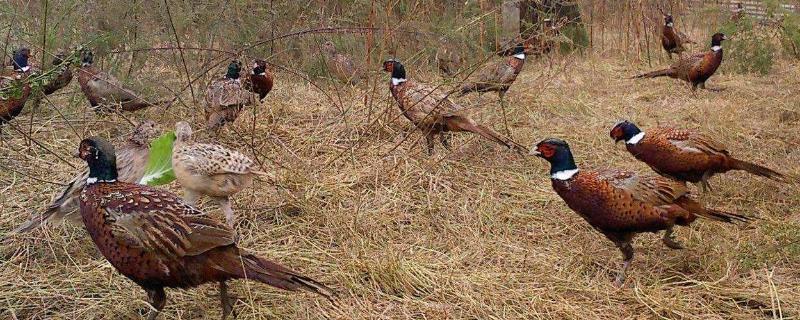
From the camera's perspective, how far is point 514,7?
10.3m

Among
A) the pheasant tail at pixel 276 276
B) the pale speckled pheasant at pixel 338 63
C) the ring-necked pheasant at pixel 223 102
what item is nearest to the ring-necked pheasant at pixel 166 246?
the pheasant tail at pixel 276 276

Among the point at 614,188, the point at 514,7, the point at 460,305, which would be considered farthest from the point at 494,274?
the point at 514,7

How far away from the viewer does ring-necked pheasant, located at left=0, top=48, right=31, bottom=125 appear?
14.4ft

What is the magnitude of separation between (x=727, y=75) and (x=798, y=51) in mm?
1496

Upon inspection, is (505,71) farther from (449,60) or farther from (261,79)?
(261,79)

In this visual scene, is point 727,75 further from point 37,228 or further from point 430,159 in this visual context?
point 37,228

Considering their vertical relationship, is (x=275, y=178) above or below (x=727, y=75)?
above

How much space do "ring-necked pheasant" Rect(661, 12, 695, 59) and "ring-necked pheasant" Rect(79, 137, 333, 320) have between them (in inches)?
341

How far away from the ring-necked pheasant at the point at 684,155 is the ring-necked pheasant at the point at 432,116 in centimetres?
103

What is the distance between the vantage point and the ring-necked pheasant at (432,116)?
602 centimetres

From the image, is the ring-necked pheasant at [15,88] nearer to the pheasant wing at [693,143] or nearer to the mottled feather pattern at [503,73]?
the pheasant wing at [693,143]

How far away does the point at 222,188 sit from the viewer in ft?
14.5

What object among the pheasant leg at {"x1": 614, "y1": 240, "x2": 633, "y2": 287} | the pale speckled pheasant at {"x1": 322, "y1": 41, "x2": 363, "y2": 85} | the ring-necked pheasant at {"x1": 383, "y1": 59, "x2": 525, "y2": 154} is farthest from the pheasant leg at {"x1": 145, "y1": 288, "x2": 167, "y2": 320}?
the pale speckled pheasant at {"x1": 322, "y1": 41, "x2": 363, "y2": 85}

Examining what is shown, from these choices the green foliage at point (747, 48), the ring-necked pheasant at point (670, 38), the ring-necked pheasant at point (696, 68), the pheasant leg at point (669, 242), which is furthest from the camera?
the ring-necked pheasant at point (670, 38)
